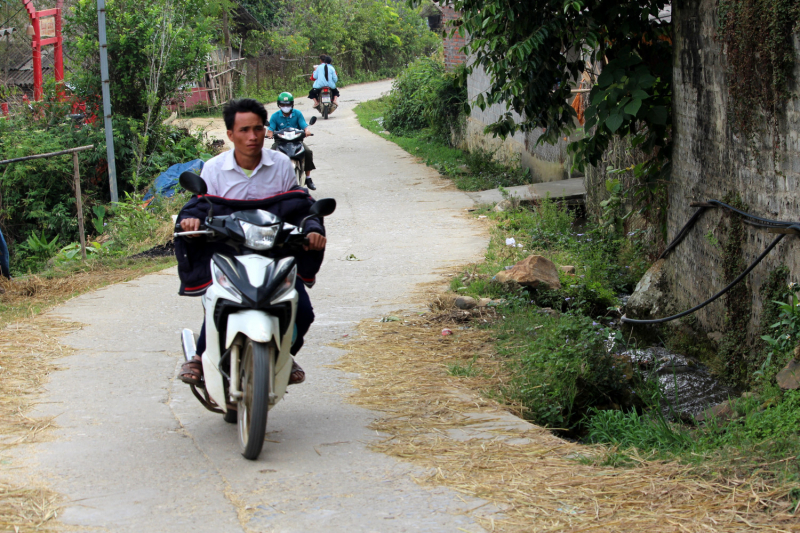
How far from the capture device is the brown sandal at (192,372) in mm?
3871

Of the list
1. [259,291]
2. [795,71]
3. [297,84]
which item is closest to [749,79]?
[795,71]

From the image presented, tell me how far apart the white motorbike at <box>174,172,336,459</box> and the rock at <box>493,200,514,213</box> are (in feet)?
23.1

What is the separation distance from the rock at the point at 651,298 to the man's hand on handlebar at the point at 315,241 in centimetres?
371

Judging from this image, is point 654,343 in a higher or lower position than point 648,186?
lower

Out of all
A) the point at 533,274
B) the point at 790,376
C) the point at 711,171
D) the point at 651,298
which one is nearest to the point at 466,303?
the point at 533,274

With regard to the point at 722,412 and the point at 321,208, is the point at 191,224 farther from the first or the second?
the point at 722,412

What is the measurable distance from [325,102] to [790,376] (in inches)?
792

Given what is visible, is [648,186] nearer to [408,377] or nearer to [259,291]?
[408,377]

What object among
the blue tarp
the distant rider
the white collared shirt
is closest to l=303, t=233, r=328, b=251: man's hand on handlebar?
the white collared shirt

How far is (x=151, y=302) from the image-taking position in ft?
23.2

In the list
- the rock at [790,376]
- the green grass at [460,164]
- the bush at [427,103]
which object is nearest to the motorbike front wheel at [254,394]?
the rock at [790,376]

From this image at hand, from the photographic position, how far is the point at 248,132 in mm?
3963

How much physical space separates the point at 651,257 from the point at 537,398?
3.42m

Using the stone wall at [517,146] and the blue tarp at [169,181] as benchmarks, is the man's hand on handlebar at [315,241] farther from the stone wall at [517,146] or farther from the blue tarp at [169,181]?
the blue tarp at [169,181]
